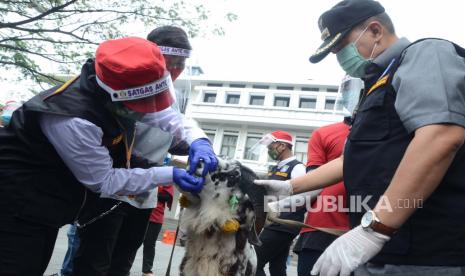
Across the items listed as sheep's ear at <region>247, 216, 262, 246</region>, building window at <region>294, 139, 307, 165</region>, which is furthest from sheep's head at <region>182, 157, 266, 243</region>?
building window at <region>294, 139, 307, 165</region>

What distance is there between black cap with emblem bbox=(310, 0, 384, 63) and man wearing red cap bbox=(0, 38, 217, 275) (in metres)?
0.90

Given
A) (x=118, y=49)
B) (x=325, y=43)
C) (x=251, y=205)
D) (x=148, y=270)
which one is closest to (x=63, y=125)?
(x=118, y=49)

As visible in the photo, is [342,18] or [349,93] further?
[349,93]

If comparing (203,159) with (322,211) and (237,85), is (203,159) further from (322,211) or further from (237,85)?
(237,85)

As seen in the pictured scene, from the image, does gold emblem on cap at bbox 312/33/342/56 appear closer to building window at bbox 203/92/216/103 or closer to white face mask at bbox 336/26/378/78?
white face mask at bbox 336/26/378/78

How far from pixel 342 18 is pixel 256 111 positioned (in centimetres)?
3106

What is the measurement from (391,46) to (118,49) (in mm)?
1377

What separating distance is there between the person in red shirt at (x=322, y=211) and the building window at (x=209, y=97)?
→ 3341 cm

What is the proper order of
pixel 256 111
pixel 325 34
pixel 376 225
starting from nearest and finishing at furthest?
pixel 376 225 → pixel 325 34 → pixel 256 111

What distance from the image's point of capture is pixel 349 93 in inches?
115

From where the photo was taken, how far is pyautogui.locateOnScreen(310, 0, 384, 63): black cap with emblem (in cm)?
218

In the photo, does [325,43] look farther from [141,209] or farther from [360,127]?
[141,209]

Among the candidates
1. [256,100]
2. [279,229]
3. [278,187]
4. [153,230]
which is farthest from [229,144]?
[278,187]

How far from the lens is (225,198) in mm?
2354
